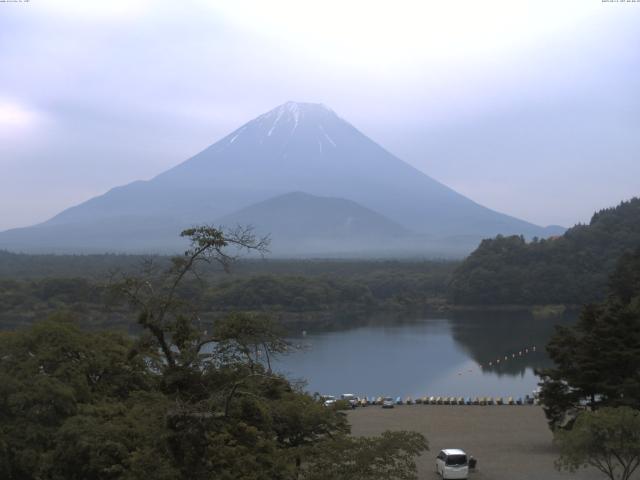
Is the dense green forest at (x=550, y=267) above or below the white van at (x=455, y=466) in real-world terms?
above

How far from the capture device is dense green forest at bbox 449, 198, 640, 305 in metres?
44.8

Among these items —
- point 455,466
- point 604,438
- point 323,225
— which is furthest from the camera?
point 323,225

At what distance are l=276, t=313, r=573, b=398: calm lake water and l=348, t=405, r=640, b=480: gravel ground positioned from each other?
5168 mm

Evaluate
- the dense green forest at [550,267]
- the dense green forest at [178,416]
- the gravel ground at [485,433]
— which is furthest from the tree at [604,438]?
the dense green forest at [550,267]

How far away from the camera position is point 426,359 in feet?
88.4

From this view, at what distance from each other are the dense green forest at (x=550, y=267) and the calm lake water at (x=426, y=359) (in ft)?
24.9

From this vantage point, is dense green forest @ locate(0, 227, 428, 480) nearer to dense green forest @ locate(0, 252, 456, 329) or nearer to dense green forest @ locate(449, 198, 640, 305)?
dense green forest @ locate(0, 252, 456, 329)

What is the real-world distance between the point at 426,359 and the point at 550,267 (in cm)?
2164

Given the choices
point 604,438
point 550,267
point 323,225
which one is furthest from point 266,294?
point 323,225

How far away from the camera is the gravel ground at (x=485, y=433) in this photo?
9609mm

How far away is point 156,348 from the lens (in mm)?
6316

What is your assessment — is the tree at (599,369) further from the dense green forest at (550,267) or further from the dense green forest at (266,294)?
the dense green forest at (550,267)

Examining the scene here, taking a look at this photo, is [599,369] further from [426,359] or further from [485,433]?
[426,359]

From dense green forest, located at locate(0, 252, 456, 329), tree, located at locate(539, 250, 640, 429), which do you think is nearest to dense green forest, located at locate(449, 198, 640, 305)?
dense green forest, located at locate(0, 252, 456, 329)
